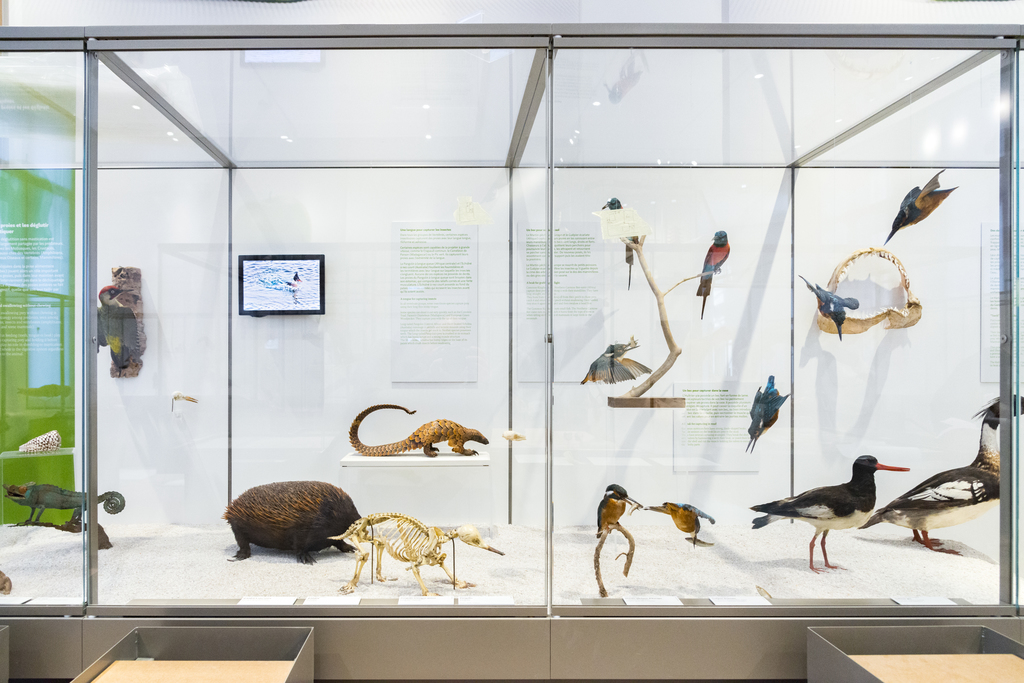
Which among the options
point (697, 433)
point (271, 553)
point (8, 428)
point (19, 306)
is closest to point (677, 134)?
point (697, 433)

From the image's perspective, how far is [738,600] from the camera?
5.61 feet

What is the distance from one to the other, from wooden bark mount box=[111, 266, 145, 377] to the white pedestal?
0.78 metres

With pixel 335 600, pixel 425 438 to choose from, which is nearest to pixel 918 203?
pixel 425 438

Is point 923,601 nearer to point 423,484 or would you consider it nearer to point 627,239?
point 627,239

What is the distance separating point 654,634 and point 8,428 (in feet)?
7.51

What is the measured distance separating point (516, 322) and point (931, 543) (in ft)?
5.21

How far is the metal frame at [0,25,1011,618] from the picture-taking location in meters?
1.67

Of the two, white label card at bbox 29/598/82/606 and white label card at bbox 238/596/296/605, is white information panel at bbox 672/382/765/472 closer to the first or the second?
white label card at bbox 238/596/296/605

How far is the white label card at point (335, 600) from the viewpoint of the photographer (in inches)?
66.0

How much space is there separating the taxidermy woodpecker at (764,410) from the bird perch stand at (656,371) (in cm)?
25

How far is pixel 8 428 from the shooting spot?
1811 mm

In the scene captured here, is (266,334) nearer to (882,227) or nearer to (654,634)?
(654,634)

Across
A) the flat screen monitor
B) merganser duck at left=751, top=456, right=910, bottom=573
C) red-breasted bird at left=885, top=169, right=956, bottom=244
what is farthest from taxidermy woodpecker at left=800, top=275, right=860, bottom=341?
the flat screen monitor

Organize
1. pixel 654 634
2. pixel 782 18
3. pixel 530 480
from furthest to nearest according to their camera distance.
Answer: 1. pixel 782 18
2. pixel 530 480
3. pixel 654 634
